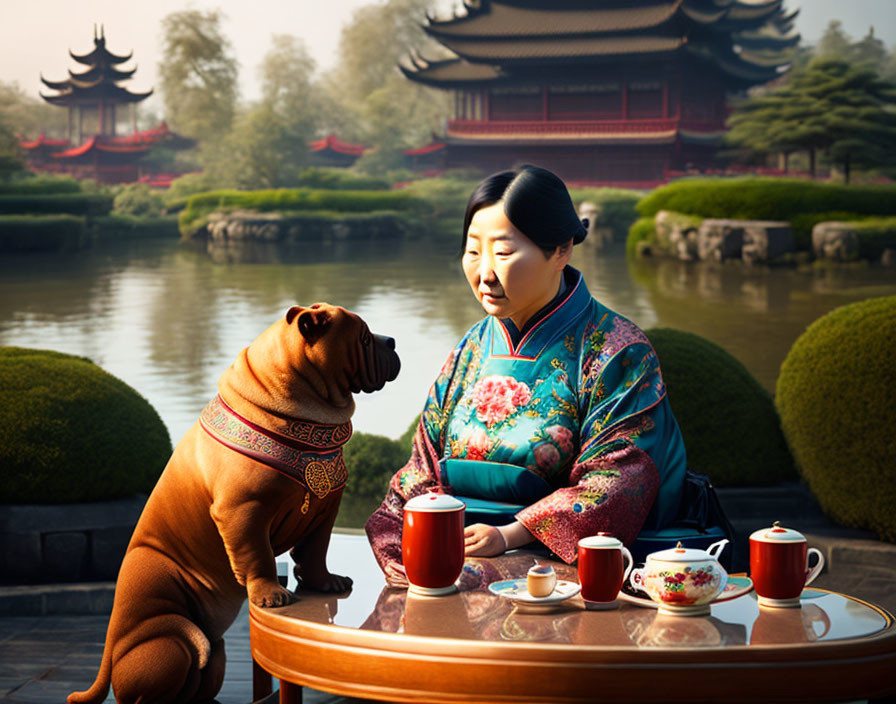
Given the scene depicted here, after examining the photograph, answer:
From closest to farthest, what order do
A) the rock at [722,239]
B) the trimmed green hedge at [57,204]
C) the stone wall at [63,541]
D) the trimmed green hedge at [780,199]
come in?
1. the stone wall at [63,541]
2. the rock at [722,239]
3. the trimmed green hedge at [780,199]
4. the trimmed green hedge at [57,204]

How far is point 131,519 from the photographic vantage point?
3.59 metres

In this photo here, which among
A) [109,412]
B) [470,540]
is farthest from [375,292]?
[470,540]

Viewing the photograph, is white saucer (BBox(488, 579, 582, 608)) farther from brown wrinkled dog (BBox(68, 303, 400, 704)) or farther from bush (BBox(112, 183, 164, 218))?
bush (BBox(112, 183, 164, 218))

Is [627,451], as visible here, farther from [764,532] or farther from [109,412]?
[109,412]

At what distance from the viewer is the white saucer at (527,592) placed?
1.72 m

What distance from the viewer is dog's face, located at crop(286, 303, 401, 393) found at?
1762mm

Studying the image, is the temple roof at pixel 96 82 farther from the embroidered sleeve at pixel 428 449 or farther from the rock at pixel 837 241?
the embroidered sleeve at pixel 428 449

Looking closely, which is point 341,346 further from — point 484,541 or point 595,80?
point 595,80

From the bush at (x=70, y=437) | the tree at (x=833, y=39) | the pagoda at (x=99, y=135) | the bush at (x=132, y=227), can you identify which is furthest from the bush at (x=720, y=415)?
the tree at (x=833, y=39)

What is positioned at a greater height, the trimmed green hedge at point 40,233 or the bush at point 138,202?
the bush at point 138,202

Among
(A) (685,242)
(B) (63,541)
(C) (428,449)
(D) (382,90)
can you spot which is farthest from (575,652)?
(D) (382,90)

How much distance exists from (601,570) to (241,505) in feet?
1.88

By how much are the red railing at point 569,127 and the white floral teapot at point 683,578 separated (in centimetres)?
2798

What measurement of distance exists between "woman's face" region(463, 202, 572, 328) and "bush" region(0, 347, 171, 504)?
193cm
